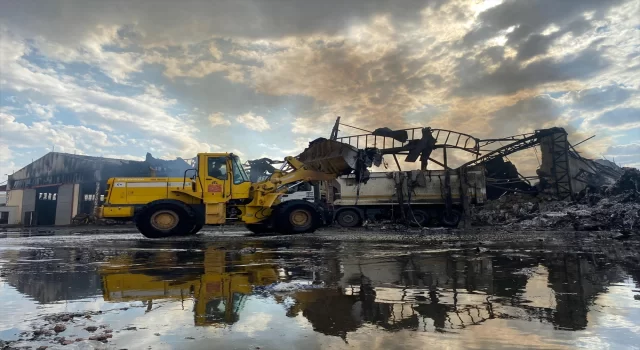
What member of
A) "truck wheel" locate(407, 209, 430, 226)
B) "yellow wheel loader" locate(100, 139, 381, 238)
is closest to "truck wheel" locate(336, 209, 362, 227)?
"truck wheel" locate(407, 209, 430, 226)

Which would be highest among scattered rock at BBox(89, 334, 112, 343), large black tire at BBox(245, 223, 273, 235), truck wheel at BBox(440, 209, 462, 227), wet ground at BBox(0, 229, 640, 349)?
truck wheel at BBox(440, 209, 462, 227)

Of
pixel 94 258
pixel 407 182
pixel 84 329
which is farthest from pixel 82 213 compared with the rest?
pixel 84 329

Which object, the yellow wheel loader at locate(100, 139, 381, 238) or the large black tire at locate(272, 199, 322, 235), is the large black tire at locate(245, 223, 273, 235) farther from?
the large black tire at locate(272, 199, 322, 235)

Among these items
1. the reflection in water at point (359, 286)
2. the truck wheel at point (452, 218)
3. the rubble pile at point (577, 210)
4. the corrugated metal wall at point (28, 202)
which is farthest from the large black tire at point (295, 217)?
the corrugated metal wall at point (28, 202)

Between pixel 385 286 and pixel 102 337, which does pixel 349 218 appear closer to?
pixel 385 286

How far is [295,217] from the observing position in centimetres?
1298

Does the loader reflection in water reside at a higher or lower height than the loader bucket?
lower

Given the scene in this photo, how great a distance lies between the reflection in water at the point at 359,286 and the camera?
2920 mm

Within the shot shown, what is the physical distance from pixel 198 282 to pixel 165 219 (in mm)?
8669

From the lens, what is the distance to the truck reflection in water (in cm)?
294

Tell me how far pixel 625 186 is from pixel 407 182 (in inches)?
340

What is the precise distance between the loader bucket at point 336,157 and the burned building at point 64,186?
65.7ft

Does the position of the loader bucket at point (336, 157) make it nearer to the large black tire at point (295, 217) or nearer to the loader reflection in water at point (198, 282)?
the large black tire at point (295, 217)

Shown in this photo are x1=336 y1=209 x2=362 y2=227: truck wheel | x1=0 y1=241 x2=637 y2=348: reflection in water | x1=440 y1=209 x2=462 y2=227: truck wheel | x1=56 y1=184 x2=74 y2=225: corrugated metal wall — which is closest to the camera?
x1=0 y1=241 x2=637 y2=348: reflection in water
